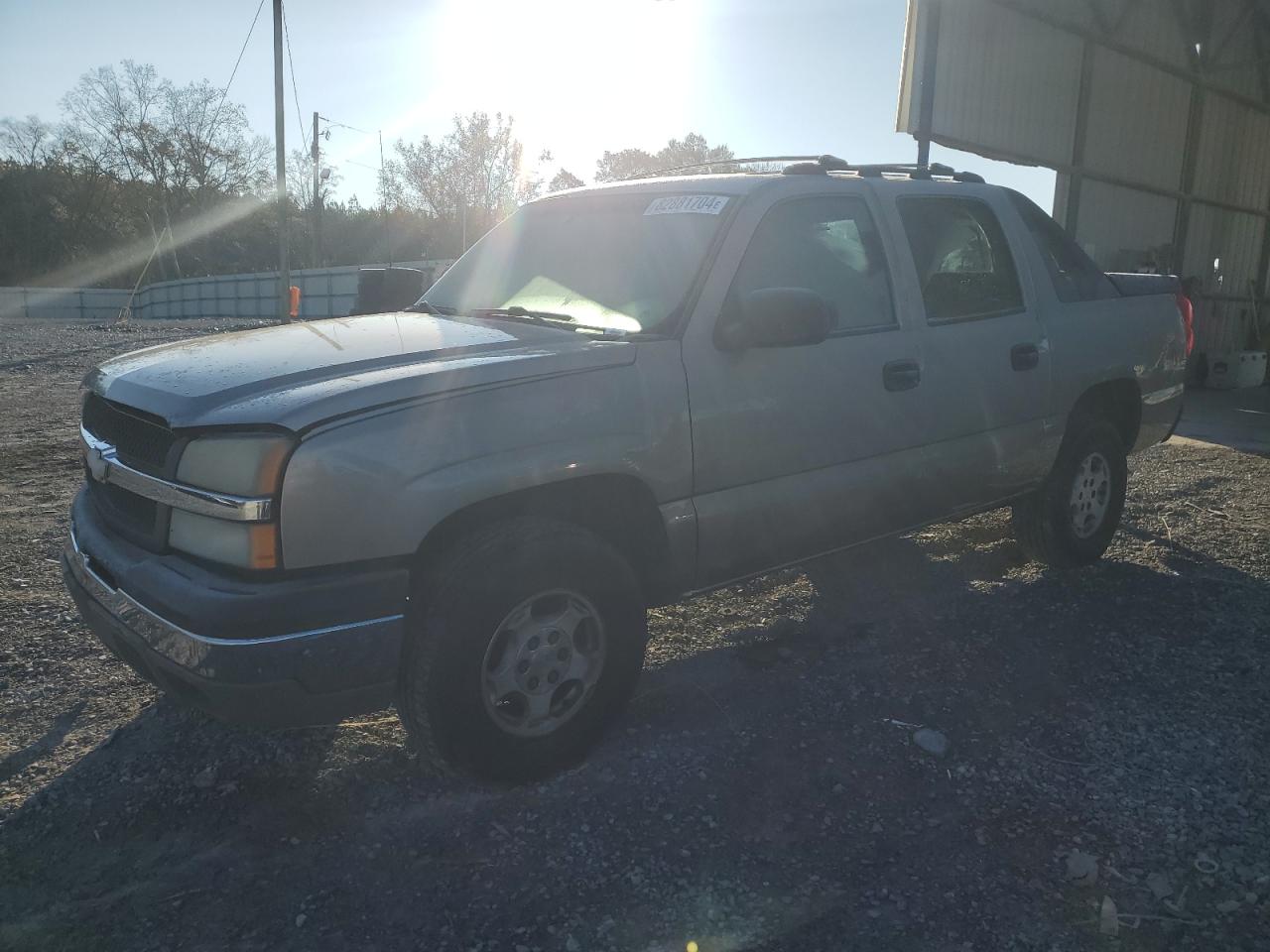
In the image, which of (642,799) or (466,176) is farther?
(466,176)

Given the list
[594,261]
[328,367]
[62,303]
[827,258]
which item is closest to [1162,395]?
[827,258]

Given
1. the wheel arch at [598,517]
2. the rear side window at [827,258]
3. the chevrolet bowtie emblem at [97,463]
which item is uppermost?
the rear side window at [827,258]

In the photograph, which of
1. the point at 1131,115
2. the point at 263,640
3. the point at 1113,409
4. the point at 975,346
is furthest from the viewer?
the point at 1131,115

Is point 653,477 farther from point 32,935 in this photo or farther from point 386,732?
point 32,935

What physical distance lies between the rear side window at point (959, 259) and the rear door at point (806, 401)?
0.24m

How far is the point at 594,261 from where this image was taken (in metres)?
3.71

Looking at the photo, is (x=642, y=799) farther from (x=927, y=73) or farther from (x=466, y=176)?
(x=466, y=176)

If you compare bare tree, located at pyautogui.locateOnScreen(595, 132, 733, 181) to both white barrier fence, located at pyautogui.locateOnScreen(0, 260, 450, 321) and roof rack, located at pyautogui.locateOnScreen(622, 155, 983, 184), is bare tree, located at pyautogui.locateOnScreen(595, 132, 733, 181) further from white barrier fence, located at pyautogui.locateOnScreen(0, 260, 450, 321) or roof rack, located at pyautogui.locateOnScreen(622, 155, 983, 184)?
roof rack, located at pyautogui.locateOnScreen(622, 155, 983, 184)

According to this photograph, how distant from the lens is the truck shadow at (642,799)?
2.51 metres

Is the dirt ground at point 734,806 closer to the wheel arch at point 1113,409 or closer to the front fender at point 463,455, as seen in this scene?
the front fender at point 463,455

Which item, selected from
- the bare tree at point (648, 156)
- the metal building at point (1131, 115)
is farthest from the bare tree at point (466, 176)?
the metal building at point (1131, 115)

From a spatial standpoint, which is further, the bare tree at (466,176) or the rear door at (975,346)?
the bare tree at (466,176)

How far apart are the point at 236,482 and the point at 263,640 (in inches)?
16.1

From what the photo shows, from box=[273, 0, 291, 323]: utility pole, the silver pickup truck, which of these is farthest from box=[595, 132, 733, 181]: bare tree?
the silver pickup truck
